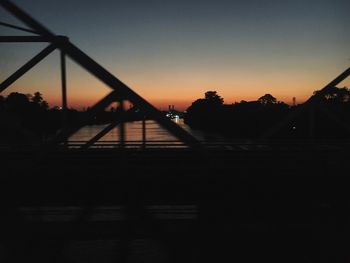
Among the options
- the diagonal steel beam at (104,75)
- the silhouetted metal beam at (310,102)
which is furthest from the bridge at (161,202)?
the silhouetted metal beam at (310,102)

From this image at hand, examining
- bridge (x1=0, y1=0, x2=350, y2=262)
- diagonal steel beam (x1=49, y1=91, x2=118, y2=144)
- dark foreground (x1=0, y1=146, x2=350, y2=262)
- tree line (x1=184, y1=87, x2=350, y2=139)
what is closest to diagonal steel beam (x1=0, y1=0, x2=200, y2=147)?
bridge (x1=0, y1=0, x2=350, y2=262)

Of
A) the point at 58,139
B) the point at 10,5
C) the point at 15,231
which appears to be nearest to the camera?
the point at 58,139

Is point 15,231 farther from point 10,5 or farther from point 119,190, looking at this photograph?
point 10,5

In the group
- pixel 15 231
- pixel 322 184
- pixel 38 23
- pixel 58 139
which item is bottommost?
pixel 15 231

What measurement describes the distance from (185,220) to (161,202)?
1.63 m

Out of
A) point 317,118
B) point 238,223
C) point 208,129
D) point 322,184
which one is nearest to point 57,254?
point 238,223

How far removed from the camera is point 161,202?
9.29m

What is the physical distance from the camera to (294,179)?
8.37 meters

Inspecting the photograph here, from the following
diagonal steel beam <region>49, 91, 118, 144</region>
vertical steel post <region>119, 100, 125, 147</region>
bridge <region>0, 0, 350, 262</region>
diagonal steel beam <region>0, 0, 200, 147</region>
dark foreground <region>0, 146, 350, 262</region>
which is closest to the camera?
diagonal steel beam <region>0, 0, 200, 147</region>

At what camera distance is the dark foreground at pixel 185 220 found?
800 centimetres

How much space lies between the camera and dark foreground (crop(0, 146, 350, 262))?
8000 mm

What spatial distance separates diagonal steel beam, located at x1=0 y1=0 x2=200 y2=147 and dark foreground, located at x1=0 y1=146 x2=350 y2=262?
→ 0.65 metres

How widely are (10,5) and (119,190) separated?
13.1ft

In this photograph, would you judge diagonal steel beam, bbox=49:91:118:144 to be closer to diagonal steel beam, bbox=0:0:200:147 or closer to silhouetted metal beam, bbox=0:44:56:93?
diagonal steel beam, bbox=0:0:200:147
